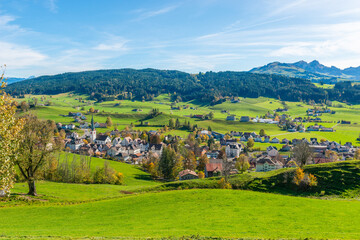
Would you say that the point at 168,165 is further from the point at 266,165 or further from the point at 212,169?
the point at 266,165

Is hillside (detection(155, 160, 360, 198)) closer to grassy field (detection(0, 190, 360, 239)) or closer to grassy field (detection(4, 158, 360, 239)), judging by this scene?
grassy field (detection(4, 158, 360, 239))

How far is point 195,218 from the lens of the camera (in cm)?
2941

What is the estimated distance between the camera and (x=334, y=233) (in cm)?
2367

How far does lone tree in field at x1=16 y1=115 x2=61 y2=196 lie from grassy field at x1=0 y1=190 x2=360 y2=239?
25.4 feet

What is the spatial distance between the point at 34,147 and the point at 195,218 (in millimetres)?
28379

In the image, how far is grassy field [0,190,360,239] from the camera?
949 inches

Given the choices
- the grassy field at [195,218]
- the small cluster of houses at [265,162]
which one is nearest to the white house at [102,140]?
the small cluster of houses at [265,162]

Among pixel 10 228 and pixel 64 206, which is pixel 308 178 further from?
pixel 10 228

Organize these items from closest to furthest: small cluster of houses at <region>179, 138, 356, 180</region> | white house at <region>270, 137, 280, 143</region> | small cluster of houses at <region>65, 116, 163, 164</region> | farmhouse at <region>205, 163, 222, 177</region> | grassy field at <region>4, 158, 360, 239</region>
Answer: grassy field at <region>4, 158, 360, 239</region> < small cluster of houses at <region>179, 138, 356, 180</region> < farmhouse at <region>205, 163, 222, 177</region> < small cluster of houses at <region>65, 116, 163, 164</region> < white house at <region>270, 137, 280, 143</region>

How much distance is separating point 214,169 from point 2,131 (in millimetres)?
83025

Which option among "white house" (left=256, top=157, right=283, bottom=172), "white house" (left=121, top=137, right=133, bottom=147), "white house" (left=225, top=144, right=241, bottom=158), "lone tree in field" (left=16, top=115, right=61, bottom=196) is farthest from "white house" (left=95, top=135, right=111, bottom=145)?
"lone tree in field" (left=16, top=115, right=61, bottom=196)

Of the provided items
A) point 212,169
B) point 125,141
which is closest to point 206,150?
point 212,169

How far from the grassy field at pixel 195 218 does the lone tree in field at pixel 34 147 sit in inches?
304

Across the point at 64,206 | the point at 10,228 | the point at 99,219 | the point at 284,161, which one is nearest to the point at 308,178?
the point at 99,219
